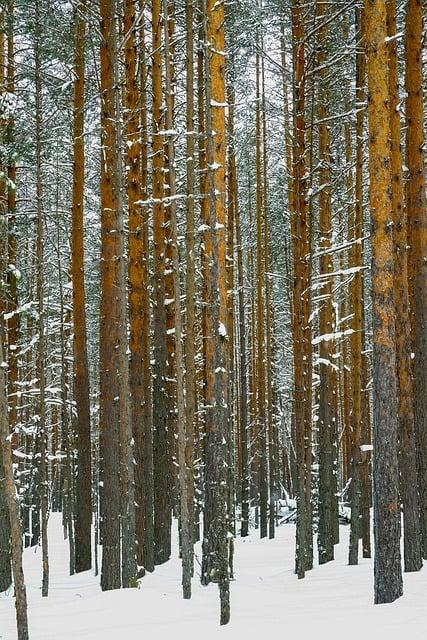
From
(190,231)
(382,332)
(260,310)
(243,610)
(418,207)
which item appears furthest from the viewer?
(260,310)

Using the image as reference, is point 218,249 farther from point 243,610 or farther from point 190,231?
point 243,610

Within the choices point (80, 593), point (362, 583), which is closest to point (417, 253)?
point (362, 583)

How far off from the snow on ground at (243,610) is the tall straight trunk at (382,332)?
0.53 m

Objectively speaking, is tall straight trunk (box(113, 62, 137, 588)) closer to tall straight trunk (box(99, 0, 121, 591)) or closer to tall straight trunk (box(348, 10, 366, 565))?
tall straight trunk (box(99, 0, 121, 591))

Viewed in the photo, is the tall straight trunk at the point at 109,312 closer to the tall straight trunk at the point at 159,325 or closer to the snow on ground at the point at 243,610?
the snow on ground at the point at 243,610

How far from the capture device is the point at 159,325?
1595 centimetres

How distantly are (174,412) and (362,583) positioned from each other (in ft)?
23.1

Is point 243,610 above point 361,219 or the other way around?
the other way around

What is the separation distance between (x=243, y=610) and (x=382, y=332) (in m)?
4.18

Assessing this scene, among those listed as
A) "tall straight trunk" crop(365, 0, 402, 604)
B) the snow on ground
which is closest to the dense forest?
"tall straight trunk" crop(365, 0, 402, 604)

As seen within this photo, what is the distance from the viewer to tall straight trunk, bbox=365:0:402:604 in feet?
27.1

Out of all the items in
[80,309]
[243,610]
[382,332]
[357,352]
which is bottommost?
[243,610]

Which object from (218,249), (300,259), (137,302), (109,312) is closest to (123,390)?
(109,312)

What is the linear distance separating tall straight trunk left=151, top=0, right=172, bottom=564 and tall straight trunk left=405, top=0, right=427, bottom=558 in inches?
201
